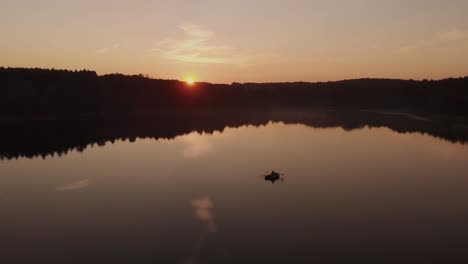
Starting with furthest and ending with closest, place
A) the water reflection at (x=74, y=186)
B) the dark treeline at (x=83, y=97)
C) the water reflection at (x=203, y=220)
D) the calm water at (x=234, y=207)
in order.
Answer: the dark treeline at (x=83, y=97)
the water reflection at (x=74, y=186)
the calm water at (x=234, y=207)
the water reflection at (x=203, y=220)

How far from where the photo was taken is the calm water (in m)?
28.0

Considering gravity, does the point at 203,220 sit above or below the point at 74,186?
above

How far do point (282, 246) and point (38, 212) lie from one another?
2193 centimetres

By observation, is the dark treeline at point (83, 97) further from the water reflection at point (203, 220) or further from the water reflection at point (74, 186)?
the water reflection at point (203, 220)

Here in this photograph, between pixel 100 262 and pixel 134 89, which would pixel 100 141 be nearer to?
pixel 100 262

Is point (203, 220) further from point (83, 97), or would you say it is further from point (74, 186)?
point (83, 97)

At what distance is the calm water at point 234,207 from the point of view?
91.8ft

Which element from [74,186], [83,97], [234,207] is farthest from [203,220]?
[83,97]

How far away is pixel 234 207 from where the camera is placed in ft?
123

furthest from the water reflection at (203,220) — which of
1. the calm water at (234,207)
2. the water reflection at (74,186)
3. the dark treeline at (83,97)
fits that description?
the dark treeline at (83,97)

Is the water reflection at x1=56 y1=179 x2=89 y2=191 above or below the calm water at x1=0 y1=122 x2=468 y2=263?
below

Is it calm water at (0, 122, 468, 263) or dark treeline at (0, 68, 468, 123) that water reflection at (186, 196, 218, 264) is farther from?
dark treeline at (0, 68, 468, 123)

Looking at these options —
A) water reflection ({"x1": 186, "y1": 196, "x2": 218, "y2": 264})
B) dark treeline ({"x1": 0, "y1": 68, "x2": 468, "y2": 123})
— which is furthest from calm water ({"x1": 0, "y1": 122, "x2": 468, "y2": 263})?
dark treeline ({"x1": 0, "y1": 68, "x2": 468, "y2": 123})

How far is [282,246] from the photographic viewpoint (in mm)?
28562
